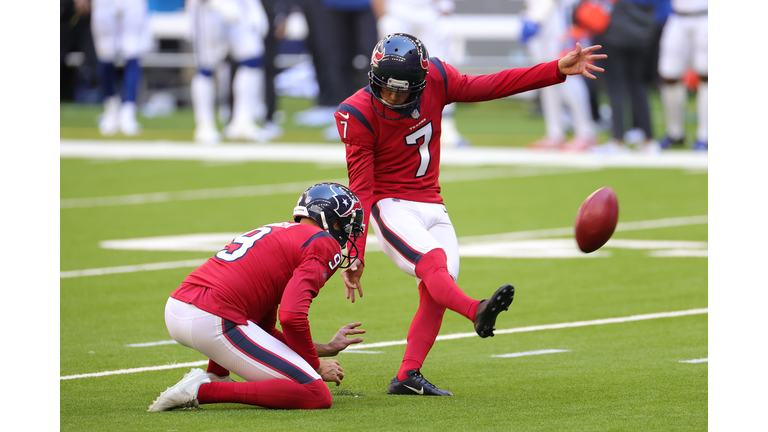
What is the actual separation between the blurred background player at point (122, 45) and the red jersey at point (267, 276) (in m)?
12.6

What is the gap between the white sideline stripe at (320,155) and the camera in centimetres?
1322

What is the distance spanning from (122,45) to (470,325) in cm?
1162

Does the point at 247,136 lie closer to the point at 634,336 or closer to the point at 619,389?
the point at 634,336

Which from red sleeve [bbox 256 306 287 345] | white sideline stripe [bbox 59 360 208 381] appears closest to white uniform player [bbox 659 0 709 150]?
white sideline stripe [bbox 59 360 208 381]

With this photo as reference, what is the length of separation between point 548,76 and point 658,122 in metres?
14.7

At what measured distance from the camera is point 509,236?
364 inches

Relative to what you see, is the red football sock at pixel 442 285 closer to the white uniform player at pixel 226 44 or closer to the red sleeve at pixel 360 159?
the red sleeve at pixel 360 159

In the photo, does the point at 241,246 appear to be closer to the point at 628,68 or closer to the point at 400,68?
the point at 400,68

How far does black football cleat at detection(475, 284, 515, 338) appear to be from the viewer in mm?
4250

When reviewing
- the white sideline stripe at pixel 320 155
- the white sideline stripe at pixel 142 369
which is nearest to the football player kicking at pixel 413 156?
the white sideline stripe at pixel 142 369

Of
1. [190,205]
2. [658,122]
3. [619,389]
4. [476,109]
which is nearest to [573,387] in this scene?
[619,389]

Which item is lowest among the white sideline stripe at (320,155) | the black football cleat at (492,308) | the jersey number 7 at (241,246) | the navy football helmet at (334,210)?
the black football cleat at (492,308)

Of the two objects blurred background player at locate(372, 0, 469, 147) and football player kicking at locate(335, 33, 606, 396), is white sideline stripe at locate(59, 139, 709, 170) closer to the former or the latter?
Answer: blurred background player at locate(372, 0, 469, 147)

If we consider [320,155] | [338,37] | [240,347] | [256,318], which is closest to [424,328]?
[256,318]
